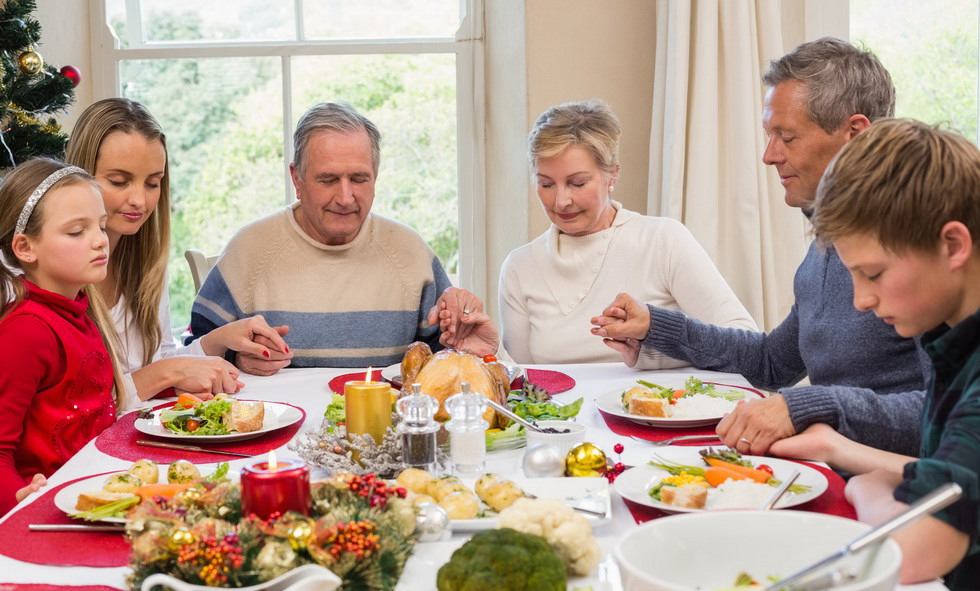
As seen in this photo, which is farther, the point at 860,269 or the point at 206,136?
the point at 206,136

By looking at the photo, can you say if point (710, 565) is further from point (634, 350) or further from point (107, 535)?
point (634, 350)

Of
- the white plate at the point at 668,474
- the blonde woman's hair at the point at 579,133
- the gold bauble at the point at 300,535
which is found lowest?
the white plate at the point at 668,474

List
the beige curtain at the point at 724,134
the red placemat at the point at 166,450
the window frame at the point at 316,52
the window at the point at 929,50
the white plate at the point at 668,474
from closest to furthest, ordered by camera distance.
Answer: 1. the white plate at the point at 668,474
2. the red placemat at the point at 166,450
3. the beige curtain at the point at 724,134
4. the window at the point at 929,50
5. the window frame at the point at 316,52

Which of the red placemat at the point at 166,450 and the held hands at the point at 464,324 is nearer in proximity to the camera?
the red placemat at the point at 166,450

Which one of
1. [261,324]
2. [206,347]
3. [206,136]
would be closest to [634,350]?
[261,324]

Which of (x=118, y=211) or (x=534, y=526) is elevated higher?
(x=118, y=211)

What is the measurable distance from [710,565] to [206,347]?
181 cm

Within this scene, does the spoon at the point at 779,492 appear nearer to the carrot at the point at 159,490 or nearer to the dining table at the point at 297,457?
the dining table at the point at 297,457

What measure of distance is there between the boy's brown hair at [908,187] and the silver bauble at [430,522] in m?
0.60

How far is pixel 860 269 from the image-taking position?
1.17 metres

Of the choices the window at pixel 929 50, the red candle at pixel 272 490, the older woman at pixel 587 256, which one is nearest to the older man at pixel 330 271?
the older woman at pixel 587 256

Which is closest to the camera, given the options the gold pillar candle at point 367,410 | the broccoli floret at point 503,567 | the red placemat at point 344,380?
the broccoli floret at point 503,567

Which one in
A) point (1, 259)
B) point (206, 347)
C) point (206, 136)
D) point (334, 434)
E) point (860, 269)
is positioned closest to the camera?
point (860, 269)

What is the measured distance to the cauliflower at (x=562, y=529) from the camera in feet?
3.39
